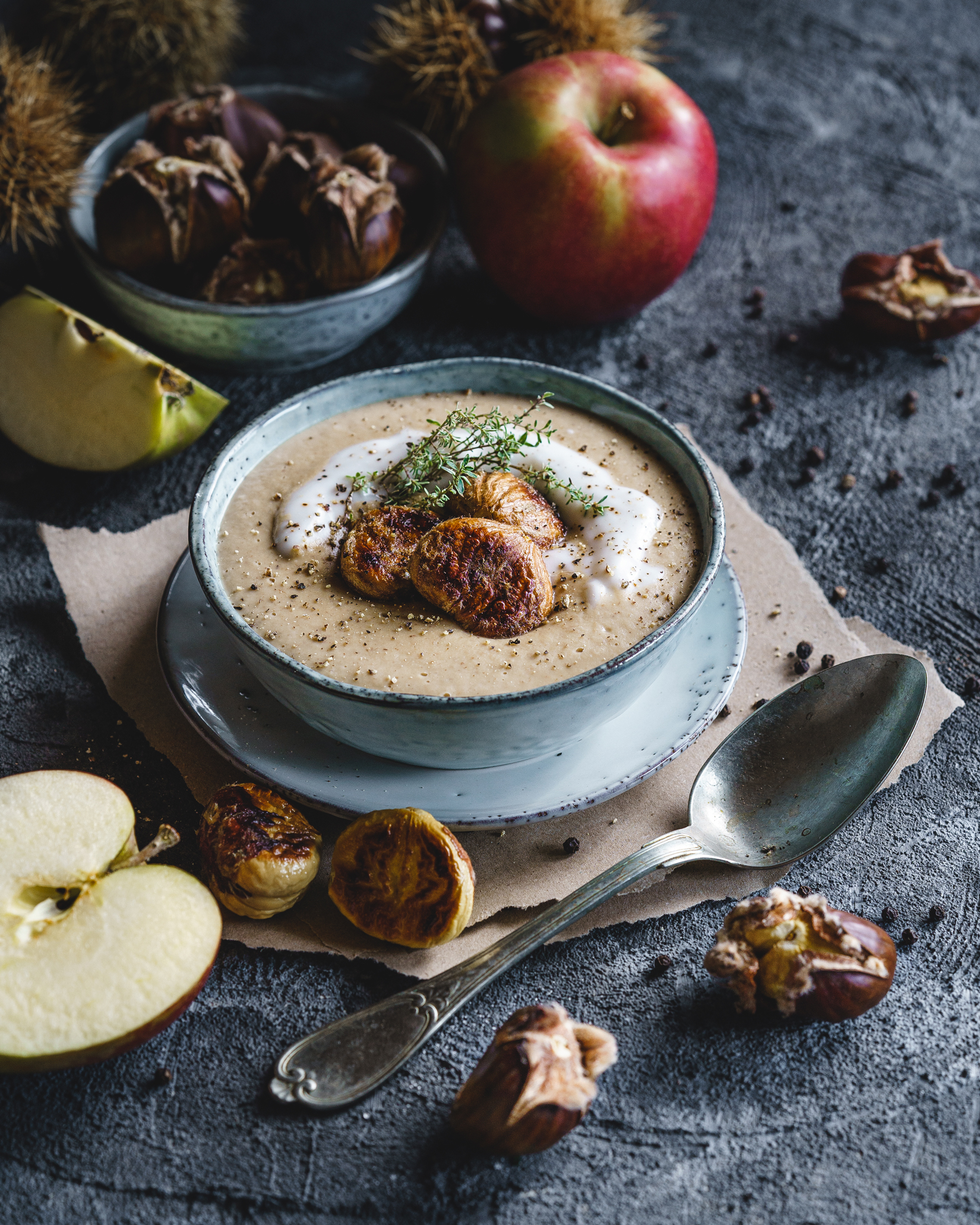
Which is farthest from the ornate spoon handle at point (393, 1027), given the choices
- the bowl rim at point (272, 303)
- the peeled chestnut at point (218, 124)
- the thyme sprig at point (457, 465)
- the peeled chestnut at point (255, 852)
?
the peeled chestnut at point (218, 124)

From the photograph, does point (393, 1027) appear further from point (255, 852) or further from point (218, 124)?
point (218, 124)

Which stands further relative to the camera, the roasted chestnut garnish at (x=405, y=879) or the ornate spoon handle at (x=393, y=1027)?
the roasted chestnut garnish at (x=405, y=879)

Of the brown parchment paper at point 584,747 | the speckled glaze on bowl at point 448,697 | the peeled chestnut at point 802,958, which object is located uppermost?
the speckled glaze on bowl at point 448,697

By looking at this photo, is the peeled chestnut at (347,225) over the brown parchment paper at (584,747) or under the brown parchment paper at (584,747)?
over

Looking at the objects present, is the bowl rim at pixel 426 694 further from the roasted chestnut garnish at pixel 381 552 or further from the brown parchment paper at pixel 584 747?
the brown parchment paper at pixel 584 747

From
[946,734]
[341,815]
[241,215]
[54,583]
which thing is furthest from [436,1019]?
[241,215]

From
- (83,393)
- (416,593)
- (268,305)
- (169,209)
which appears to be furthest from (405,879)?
(169,209)
